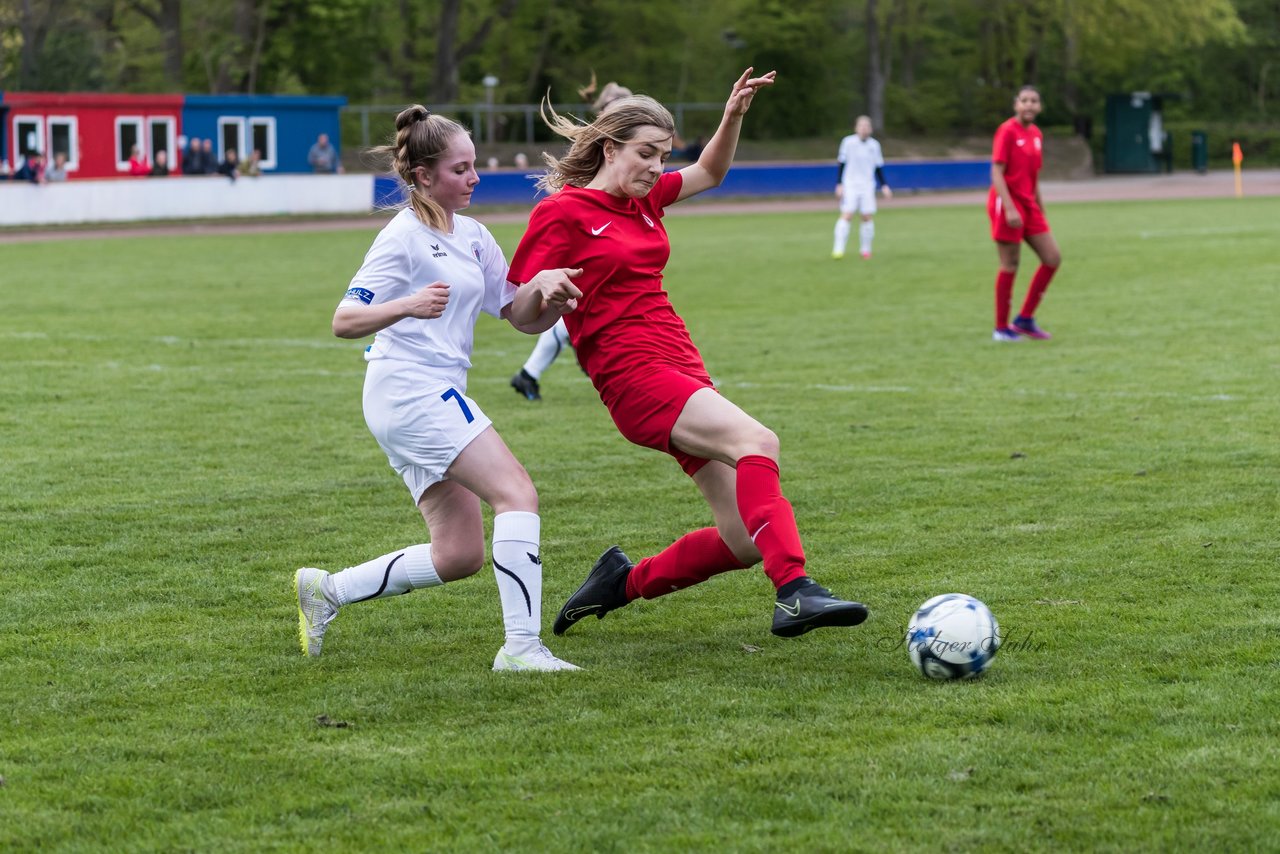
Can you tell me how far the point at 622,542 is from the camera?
714 centimetres

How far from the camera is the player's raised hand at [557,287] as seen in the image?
4.98m

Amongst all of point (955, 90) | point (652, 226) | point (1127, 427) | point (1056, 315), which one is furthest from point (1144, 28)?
point (652, 226)

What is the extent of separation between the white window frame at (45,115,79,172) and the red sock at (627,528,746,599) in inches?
1457

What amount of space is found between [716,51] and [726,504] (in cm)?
6560

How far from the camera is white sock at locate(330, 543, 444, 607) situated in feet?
17.6

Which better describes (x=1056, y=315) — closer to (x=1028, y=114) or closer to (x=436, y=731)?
(x=1028, y=114)

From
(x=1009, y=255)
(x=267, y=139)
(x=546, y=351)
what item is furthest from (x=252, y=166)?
(x=546, y=351)

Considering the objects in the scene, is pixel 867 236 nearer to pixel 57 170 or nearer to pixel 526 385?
pixel 526 385

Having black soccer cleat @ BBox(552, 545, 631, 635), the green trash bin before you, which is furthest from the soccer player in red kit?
the green trash bin

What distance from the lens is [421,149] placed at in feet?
16.7

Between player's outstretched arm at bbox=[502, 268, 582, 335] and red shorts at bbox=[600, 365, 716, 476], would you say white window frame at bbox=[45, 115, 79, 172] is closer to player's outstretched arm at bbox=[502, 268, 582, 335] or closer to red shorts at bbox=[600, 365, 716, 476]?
player's outstretched arm at bbox=[502, 268, 582, 335]

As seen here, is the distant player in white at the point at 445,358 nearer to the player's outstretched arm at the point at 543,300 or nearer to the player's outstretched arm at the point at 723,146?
the player's outstretched arm at the point at 543,300

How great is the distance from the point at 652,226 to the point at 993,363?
308 inches

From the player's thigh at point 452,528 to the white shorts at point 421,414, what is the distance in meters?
0.15
